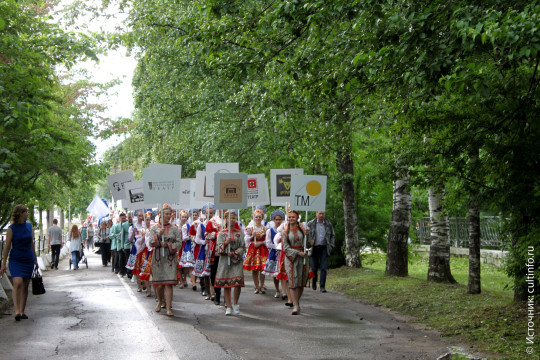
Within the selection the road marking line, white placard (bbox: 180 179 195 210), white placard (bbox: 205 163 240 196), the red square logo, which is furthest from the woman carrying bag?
white placard (bbox: 205 163 240 196)

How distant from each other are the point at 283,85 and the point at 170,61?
10509 mm

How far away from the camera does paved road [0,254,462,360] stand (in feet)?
28.6

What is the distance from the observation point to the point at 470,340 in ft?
31.6

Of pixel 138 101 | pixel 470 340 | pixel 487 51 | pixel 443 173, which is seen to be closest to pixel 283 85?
pixel 443 173

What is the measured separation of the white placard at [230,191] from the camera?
13078mm

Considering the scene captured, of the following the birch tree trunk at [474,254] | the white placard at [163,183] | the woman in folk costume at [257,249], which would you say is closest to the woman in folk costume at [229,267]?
the white placard at [163,183]

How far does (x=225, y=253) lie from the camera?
12680 millimetres

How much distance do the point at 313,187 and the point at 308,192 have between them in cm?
16

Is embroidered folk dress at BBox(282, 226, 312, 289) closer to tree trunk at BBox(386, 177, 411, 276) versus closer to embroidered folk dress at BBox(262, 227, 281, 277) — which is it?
embroidered folk dress at BBox(262, 227, 281, 277)

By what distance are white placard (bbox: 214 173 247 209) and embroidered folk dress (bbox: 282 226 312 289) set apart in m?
1.06

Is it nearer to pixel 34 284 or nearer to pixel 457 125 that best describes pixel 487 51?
pixel 457 125

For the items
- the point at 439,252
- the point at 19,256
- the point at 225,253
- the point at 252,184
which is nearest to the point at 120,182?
the point at 252,184

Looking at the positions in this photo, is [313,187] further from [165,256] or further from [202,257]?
[165,256]

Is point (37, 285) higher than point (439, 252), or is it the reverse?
point (439, 252)
